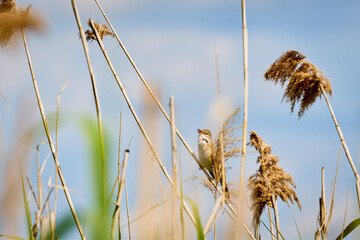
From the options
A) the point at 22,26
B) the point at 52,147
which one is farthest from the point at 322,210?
the point at 22,26

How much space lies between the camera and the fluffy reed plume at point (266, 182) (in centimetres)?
379

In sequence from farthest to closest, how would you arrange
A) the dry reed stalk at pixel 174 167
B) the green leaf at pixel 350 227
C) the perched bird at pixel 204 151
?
the perched bird at pixel 204 151, the green leaf at pixel 350 227, the dry reed stalk at pixel 174 167

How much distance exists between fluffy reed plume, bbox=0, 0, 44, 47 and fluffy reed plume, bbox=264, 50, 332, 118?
2489 mm

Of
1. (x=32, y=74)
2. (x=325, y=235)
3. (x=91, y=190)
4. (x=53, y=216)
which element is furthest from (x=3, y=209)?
(x=325, y=235)

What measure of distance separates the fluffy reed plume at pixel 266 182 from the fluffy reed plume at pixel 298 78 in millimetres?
645

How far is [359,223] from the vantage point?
2074mm

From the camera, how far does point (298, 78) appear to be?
4172 mm

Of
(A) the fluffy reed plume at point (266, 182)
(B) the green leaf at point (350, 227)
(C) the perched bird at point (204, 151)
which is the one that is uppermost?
(C) the perched bird at point (204, 151)

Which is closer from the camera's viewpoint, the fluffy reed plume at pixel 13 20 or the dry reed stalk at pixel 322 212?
the dry reed stalk at pixel 322 212

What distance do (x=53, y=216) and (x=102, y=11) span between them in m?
1.55

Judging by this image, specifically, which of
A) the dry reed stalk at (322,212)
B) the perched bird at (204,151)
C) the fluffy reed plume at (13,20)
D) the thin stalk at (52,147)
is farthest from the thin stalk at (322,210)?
the perched bird at (204,151)

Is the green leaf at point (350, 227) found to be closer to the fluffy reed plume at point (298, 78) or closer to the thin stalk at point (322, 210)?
the thin stalk at point (322, 210)

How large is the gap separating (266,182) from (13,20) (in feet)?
8.67

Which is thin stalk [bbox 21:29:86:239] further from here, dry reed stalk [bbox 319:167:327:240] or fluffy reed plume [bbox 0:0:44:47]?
dry reed stalk [bbox 319:167:327:240]
